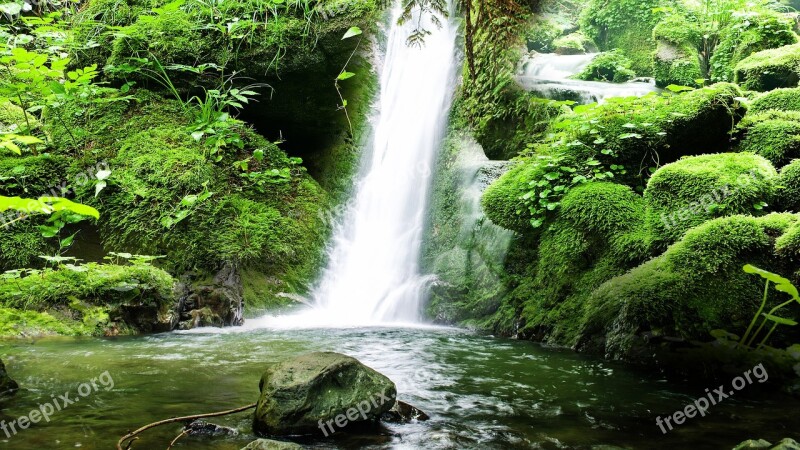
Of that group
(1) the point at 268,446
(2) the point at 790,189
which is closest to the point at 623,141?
(2) the point at 790,189

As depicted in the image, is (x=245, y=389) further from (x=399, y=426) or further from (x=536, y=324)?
(x=536, y=324)

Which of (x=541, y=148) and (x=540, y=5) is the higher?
(x=540, y=5)

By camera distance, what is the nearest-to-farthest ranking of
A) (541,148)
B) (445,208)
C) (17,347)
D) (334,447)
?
(334,447)
(17,347)
(541,148)
(445,208)

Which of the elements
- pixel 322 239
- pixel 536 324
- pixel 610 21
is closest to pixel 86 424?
pixel 536 324

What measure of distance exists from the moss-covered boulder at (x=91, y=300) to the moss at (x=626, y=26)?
13.9 metres

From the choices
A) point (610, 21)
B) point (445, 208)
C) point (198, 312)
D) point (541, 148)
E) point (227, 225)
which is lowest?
point (198, 312)

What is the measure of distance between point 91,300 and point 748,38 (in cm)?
1063

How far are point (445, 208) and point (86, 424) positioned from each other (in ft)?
17.8

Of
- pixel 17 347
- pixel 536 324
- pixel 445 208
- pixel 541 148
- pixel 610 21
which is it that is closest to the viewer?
pixel 17 347

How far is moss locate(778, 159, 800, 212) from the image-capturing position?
4117 mm

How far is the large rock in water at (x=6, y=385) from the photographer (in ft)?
9.49

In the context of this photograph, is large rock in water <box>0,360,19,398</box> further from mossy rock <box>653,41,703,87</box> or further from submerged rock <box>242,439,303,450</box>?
mossy rock <box>653,41,703,87</box>

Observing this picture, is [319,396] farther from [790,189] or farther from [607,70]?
[607,70]

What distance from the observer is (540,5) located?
3820 mm
